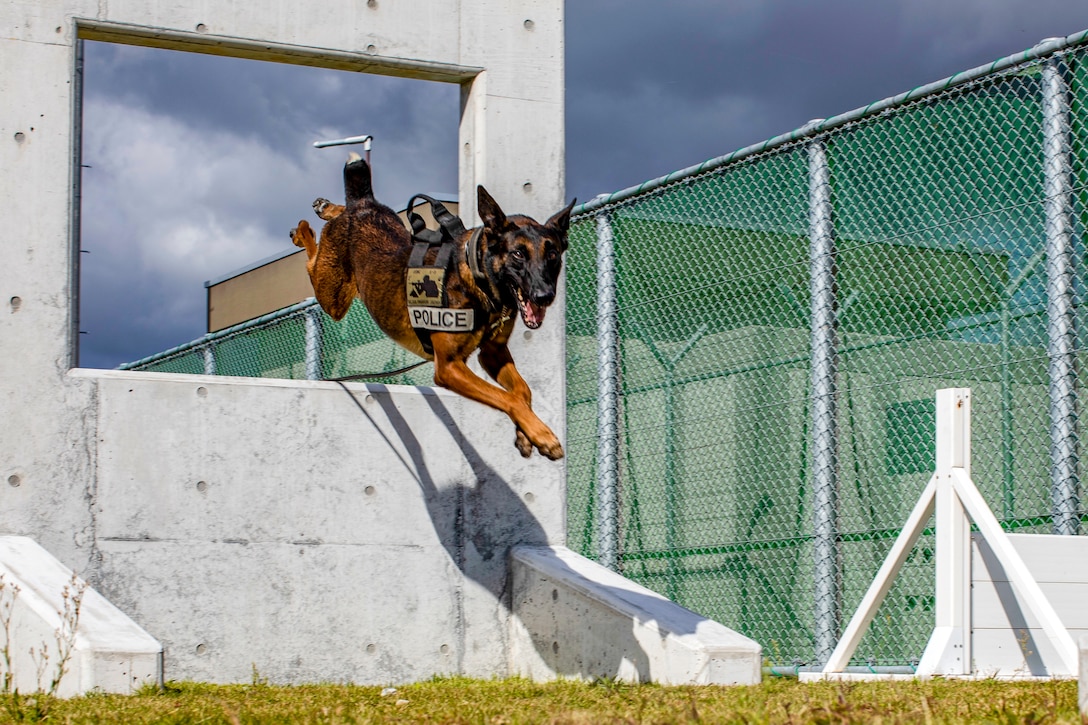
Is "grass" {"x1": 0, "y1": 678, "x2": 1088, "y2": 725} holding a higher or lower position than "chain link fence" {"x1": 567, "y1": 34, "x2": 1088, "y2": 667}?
lower

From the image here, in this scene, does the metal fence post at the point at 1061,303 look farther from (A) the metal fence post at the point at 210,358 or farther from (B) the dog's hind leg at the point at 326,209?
(A) the metal fence post at the point at 210,358

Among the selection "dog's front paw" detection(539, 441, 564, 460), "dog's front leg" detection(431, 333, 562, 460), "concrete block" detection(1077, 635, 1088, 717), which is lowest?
"concrete block" detection(1077, 635, 1088, 717)

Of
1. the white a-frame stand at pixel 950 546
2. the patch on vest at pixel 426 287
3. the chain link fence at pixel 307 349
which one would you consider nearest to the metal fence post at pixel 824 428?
the white a-frame stand at pixel 950 546

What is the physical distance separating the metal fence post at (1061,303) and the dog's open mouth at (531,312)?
2015 mm

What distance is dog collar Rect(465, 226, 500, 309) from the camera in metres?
5.79

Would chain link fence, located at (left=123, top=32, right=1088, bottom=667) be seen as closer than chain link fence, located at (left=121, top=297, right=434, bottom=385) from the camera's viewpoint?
Yes

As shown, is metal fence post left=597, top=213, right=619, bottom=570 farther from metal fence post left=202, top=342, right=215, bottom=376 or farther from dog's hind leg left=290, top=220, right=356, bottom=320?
metal fence post left=202, top=342, right=215, bottom=376

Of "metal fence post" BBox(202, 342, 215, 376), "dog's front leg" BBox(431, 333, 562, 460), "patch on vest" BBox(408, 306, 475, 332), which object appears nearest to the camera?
"dog's front leg" BBox(431, 333, 562, 460)

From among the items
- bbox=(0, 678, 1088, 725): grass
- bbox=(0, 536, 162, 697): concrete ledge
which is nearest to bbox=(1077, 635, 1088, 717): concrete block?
bbox=(0, 678, 1088, 725): grass

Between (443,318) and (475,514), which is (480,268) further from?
(475,514)

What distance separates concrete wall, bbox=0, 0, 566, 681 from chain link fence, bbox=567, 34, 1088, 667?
57cm

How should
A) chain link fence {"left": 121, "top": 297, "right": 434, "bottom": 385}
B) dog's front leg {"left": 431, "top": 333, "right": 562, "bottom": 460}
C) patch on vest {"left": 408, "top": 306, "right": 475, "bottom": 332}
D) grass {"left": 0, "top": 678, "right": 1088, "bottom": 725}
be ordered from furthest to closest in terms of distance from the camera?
→ chain link fence {"left": 121, "top": 297, "right": 434, "bottom": 385}, patch on vest {"left": 408, "top": 306, "right": 475, "bottom": 332}, dog's front leg {"left": 431, "top": 333, "right": 562, "bottom": 460}, grass {"left": 0, "top": 678, "right": 1088, "bottom": 725}

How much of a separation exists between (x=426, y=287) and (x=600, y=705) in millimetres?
2051

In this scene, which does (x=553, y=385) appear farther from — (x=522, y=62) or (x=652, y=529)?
(x=522, y=62)
